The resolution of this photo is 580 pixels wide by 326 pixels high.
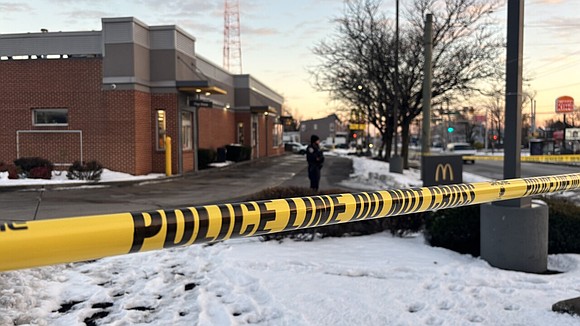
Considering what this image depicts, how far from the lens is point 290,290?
4.61 m

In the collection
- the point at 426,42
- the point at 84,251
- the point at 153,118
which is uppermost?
the point at 426,42

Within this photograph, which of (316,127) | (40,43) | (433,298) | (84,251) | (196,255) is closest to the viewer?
(84,251)

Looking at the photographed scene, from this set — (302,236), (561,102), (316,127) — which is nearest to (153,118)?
(302,236)

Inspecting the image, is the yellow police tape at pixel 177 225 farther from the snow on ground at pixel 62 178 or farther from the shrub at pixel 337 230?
the snow on ground at pixel 62 178

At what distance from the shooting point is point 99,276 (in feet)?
17.6

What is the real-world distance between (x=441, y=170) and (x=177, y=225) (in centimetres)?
805

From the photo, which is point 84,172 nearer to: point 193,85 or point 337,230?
point 193,85

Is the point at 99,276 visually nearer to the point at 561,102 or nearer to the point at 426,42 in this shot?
the point at 426,42

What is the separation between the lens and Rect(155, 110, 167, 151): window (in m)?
21.6

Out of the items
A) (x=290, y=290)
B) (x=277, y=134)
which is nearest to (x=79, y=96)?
(x=290, y=290)

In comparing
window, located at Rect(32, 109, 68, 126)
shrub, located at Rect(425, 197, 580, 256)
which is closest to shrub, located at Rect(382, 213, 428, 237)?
shrub, located at Rect(425, 197, 580, 256)

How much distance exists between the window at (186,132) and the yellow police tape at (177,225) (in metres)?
20.0

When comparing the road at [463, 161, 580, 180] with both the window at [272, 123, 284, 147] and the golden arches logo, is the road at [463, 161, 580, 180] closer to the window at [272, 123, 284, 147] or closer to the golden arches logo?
the golden arches logo

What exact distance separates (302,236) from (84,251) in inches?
209
